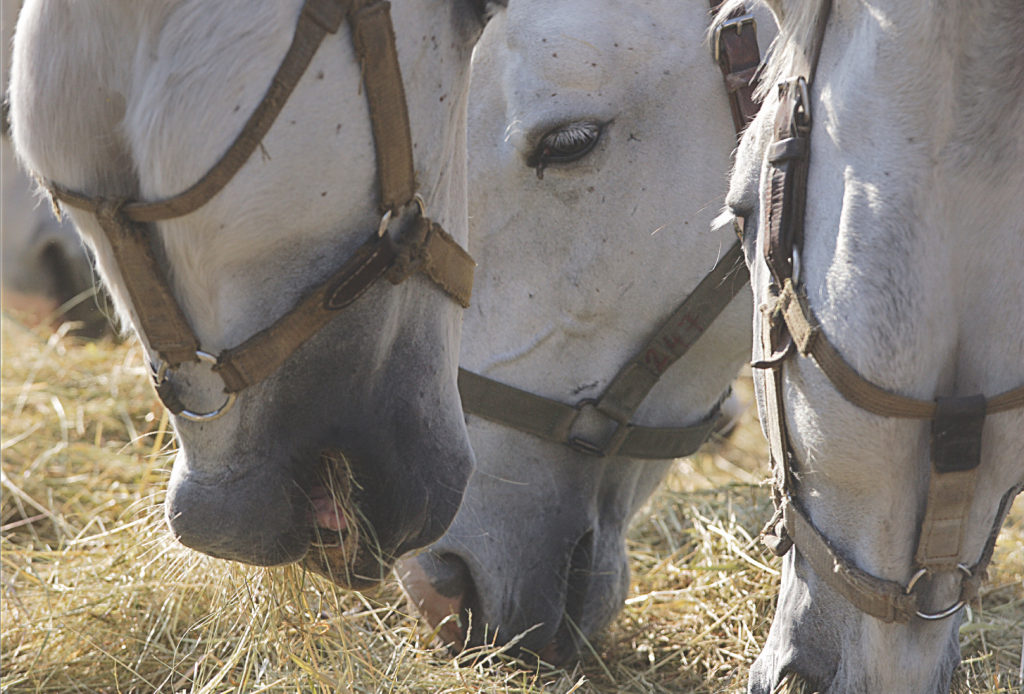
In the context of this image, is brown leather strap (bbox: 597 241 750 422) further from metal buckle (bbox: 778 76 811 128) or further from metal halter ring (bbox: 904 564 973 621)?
metal halter ring (bbox: 904 564 973 621)

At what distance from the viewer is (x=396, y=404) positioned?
1.56 m

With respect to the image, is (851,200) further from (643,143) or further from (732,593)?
(732,593)

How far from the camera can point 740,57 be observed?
213cm

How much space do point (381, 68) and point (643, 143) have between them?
942 mm

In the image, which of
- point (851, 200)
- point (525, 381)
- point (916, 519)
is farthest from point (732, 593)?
point (851, 200)

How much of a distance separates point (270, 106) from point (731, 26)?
1152 millimetres

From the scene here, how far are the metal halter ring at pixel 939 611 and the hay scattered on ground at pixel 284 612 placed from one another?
262mm

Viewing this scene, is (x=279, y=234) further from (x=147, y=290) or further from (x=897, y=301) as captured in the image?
(x=897, y=301)

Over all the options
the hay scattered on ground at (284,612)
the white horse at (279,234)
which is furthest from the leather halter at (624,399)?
the white horse at (279,234)

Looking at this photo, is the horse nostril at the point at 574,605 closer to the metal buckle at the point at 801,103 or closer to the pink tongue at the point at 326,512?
the pink tongue at the point at 326,512

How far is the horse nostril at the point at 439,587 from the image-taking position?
7.45 ft

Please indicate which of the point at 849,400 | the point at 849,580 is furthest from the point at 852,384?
the point at 849,580

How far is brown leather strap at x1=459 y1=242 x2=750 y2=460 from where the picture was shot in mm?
2248

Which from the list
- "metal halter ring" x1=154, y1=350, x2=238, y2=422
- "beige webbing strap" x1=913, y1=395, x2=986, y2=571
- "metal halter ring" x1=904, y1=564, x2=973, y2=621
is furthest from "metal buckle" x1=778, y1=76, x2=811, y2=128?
"metal halter ring" x1=154, y1=350, x2=238, y2=422
